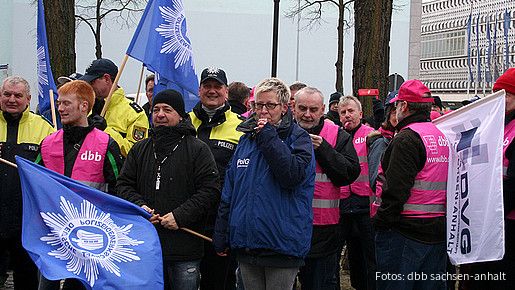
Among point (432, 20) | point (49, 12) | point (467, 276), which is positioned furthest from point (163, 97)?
point (432, 20)

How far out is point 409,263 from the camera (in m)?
6.75

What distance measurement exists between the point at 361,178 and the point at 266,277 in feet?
9.10

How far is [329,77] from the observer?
36.6 metres

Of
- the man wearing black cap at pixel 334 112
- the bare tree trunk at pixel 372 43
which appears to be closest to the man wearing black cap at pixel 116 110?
the man wearing black cap at pixel 334 112

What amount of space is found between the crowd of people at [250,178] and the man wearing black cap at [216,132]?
0.04 feet

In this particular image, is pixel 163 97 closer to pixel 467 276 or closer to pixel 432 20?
pixel 467 276

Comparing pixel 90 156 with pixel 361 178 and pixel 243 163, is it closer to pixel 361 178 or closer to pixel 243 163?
pixel 243 163

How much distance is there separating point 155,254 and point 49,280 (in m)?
0.91

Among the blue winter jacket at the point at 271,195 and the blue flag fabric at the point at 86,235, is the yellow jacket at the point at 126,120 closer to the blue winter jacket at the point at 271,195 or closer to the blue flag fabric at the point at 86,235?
the blue flag fabric at the point at 86,235

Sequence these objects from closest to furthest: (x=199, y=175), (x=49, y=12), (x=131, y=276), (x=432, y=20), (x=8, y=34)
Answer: (x=131, y=276) → (x=199, y=175) → (x=49, y=12) → (x=8, y=34) → (x=432, y=20)

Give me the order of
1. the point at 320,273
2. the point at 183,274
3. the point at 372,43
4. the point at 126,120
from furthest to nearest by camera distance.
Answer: the point at 372,43 < the point at 126,120 < the point at 320,273 < the point at 183,274

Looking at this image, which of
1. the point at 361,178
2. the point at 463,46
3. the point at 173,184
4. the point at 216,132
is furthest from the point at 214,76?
the point at 463,46

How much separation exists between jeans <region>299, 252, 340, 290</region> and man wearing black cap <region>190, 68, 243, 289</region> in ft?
2.19

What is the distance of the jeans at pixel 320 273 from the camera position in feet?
24.1
